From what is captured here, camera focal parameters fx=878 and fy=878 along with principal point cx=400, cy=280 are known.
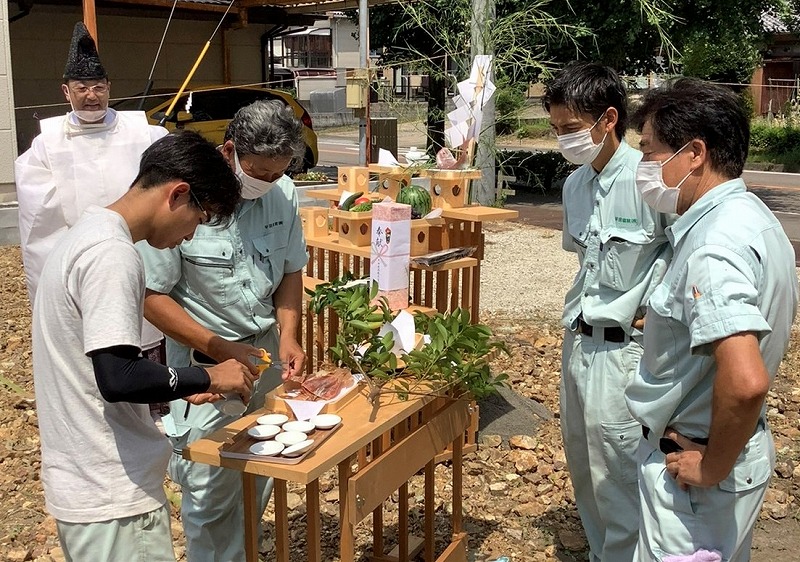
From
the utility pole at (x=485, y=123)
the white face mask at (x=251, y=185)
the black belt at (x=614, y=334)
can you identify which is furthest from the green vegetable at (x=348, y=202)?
the utility pole at (x=485, y=123)

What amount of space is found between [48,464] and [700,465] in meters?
1.49

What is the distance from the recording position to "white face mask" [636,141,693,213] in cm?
→ 215

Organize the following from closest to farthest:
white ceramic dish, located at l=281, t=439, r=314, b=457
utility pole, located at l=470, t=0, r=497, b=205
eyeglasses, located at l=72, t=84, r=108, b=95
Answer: white ceramic dish, located at l=281, t=439, r=314, b=457 < eyeglasses, located at l=72, t=84, r=108, b=95 < utility pole, located at l=470, t=0, r=497, b=205

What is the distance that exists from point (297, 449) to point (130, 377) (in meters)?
0.54

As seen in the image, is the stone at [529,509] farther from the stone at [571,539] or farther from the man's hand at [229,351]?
the man's hand at [229,351]

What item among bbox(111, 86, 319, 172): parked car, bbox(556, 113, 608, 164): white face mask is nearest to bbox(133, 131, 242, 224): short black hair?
bbox(556, 113, 608, 164): white face mask

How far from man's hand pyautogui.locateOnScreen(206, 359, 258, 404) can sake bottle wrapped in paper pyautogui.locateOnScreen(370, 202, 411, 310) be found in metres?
1.46

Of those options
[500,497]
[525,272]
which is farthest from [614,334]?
[525,272]

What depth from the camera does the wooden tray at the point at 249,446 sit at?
7.31ft

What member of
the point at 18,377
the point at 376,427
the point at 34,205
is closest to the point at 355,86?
the point at 18,377

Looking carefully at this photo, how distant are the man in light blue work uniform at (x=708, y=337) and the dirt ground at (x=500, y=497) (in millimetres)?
1693

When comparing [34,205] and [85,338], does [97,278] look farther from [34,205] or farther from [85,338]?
[34,205]

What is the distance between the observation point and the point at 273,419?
2.49 m

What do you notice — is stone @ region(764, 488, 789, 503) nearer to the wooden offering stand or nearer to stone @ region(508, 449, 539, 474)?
stone @ region(508, 449, 539, 474)
